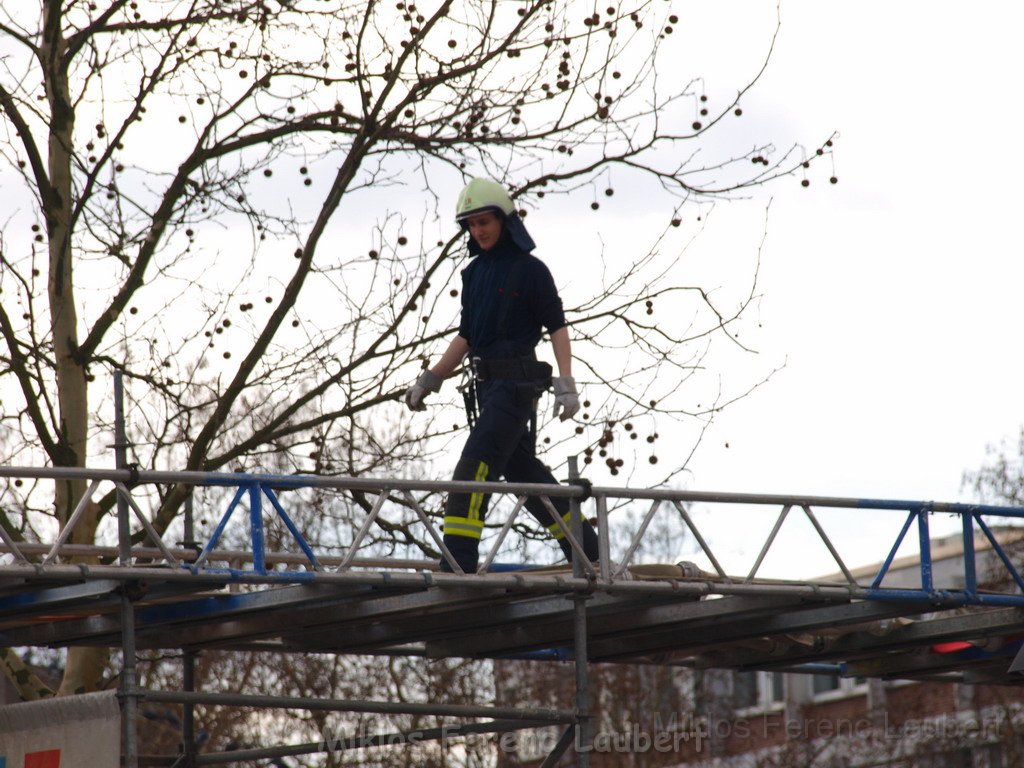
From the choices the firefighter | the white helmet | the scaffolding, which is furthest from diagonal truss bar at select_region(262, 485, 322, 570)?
the white helmet

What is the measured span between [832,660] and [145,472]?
569 cm

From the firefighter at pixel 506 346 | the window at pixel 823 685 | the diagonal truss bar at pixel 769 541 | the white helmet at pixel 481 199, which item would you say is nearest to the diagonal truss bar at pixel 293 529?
the firefighter at pixel 506 346

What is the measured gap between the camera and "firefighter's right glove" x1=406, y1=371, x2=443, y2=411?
33.0 ft

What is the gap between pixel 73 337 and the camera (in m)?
12.7

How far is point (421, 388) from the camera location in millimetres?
10102

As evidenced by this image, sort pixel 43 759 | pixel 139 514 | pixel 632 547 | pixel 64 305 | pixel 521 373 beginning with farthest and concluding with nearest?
pixel 64 305 → pixel 521 373 → pixel 632 547 → pixel 43 759 → pixel 139 514

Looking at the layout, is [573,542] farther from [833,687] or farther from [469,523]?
[833,687]

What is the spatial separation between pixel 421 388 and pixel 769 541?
2036 mm

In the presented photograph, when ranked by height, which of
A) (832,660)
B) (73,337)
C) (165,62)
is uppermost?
(165,62)

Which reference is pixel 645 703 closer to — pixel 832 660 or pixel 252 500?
pixel 832 660

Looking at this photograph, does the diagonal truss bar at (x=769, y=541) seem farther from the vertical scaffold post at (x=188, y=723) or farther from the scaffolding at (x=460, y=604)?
the vertical scaffold post at (x=188, y=723)

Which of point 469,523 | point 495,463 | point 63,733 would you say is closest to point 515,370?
point 495,463

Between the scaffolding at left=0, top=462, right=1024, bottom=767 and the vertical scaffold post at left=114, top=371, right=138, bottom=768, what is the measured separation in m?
0.01

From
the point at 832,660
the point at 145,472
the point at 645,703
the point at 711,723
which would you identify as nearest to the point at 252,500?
the point at 145,472
